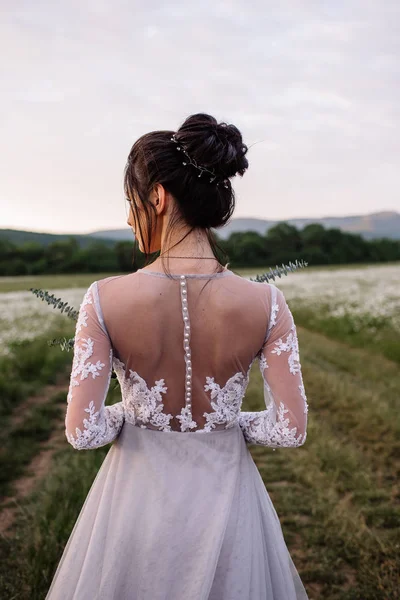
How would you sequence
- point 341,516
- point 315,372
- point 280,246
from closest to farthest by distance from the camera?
1. point 341,516
2. point 315,372
3. point 280,246

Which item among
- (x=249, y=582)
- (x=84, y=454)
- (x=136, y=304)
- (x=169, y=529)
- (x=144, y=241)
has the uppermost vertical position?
(x=144, y=241)

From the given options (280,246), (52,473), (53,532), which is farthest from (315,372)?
(280,246)

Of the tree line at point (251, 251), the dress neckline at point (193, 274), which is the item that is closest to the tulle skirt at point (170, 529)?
the dress neckline at point (193, 274)

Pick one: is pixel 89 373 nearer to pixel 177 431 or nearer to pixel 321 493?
pixel 177 431

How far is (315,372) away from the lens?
10.9 m

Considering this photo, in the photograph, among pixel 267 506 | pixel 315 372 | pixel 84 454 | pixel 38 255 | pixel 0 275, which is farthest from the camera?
pixel 38 255

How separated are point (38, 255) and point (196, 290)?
187ft

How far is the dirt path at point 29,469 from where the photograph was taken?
5.46 metres

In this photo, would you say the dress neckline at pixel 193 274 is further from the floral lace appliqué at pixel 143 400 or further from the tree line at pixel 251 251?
the tree line at pixel 251 251

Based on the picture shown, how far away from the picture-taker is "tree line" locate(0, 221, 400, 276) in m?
54.9

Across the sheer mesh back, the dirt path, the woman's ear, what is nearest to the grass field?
the dirt path

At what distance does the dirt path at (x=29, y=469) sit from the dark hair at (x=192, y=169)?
4007mm

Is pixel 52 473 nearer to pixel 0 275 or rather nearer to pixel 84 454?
pixel 84 454

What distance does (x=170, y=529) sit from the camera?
2379 mm
